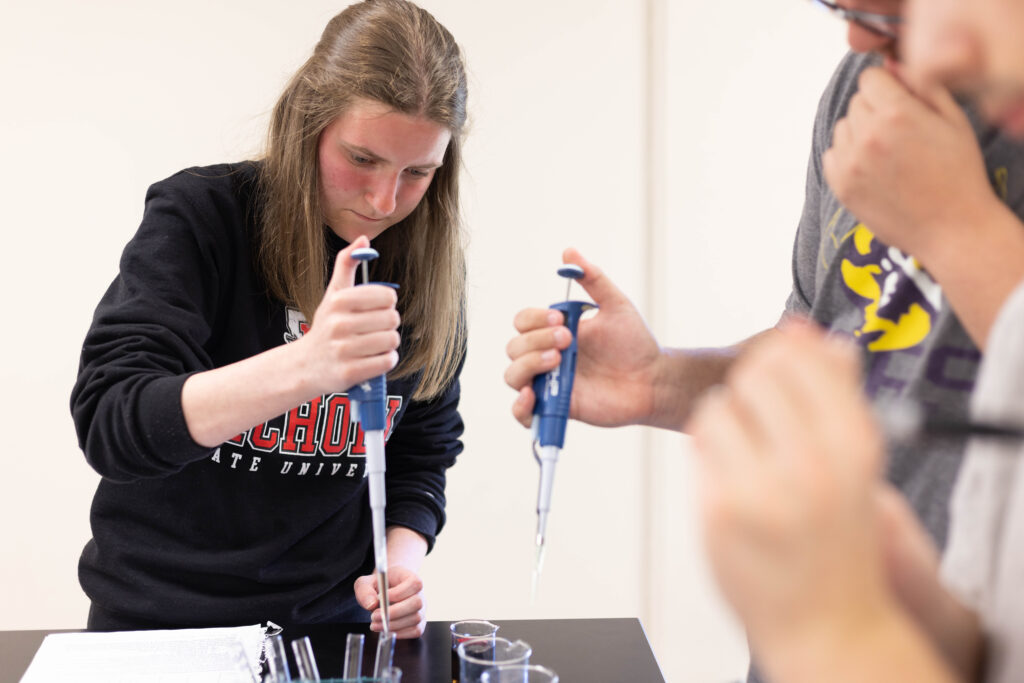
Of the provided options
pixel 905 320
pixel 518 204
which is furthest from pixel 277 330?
pixel 518 204

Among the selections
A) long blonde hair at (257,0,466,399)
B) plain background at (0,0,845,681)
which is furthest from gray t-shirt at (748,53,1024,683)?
plain background at (0,0,845,681)

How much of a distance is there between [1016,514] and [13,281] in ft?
9.20

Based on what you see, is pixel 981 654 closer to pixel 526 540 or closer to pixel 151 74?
pixel 526 540

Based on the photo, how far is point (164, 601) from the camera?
1.38 meters

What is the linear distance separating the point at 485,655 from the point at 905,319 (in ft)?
1.99

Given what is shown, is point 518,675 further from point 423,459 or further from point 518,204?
point 518,204

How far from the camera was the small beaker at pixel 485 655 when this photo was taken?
Result: 97 cm

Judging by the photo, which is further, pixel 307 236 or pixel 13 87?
pixel 13 87

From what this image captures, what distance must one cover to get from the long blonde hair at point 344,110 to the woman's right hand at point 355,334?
0.42 meters

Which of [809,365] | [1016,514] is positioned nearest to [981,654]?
[1016,514]

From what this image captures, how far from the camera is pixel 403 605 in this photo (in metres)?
1.31

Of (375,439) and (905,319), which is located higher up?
(905,319)

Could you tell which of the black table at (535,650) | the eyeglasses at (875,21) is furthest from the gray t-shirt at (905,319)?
the black table at (535,650)

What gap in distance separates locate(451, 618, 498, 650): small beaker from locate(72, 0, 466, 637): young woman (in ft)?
0.55
